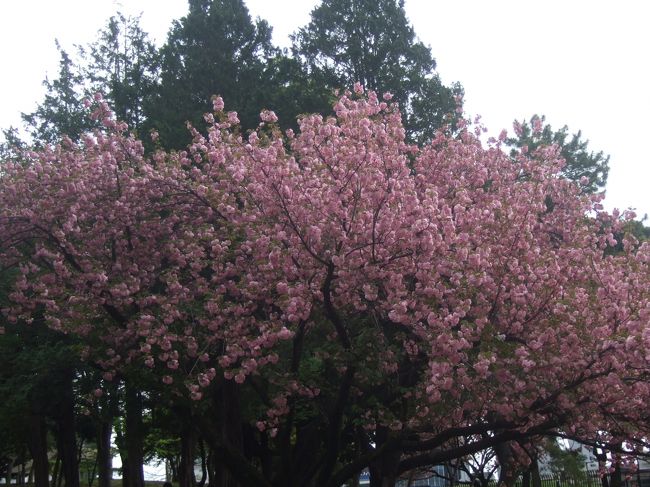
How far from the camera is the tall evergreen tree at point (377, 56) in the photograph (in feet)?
67.7

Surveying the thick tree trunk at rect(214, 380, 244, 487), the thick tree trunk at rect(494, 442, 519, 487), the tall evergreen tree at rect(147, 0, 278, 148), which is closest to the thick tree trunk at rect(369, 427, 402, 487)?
the thick tree trunk at rect(214, 380, 244, 487)

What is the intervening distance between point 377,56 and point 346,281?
44.7ft

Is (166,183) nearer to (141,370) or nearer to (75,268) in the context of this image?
(75,268)

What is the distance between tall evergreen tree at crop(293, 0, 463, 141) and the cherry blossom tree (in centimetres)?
795

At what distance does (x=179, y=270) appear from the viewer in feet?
37.6

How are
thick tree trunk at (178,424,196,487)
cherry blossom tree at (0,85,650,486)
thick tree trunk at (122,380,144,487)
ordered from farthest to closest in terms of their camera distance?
1. thick tree trunk at (178,424,196,487)
2. thick tree trunk at (122,380,144,487)
3. cherry blossom tree at (0,85,650,486)

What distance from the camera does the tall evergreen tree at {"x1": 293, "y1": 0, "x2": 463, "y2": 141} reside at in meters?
20.6

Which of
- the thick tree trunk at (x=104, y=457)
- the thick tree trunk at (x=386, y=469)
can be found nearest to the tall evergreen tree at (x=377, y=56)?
the thick tree trunk at (x=386, y=469)

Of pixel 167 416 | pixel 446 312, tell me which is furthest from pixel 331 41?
pixel 446 312

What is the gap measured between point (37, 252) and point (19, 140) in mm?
13026

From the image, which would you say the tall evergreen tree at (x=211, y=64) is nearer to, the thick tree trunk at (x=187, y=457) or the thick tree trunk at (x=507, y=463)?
the thick tree trunk at (x=187, y=457)

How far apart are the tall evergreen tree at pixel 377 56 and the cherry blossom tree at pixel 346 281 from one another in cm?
795

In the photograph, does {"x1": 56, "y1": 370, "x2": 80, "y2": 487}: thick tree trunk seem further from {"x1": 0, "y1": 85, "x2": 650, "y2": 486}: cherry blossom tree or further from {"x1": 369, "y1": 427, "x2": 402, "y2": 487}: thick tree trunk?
{"x1": 369, "y1": 427, "x2": 402, "y2": 487}: thick tree trunk

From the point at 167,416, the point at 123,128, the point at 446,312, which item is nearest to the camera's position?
the point at 446,312
